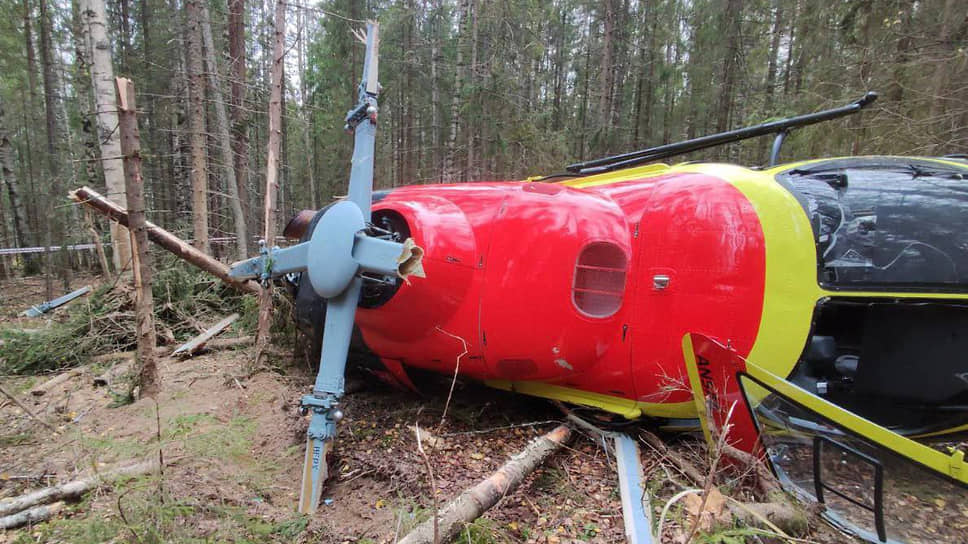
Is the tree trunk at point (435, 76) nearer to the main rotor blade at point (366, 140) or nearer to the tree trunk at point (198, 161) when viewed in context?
the tree trunk at point (198, 161)

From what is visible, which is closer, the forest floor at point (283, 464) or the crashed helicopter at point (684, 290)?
the forest floor at point (283, 464)

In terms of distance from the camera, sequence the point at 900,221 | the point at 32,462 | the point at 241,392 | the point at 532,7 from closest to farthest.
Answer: the point at 900,221 → the point at 32,462 → the point at 241,392 → the point at 532,7

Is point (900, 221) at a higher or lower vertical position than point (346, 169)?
lower

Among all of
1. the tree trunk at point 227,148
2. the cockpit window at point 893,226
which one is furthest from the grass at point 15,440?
the cockpit window at point 893,226

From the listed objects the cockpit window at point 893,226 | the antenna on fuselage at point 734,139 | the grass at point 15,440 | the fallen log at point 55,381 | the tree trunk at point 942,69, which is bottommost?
the fallen log at point 55,381

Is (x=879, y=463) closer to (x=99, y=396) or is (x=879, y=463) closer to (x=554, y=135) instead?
(x=99, y=396)

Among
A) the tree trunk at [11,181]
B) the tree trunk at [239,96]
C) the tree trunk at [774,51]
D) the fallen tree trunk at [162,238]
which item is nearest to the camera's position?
the fallen tree trunk at [162,238]

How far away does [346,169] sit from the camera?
74.8ft

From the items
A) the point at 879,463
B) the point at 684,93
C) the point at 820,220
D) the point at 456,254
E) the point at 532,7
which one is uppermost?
the point at 532,7

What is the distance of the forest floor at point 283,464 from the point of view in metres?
2.68

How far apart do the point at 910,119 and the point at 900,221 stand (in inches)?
204

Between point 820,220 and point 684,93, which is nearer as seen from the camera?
point 820,220

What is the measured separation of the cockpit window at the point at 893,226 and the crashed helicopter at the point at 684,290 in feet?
0.04

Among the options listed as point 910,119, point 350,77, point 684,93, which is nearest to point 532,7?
point 684,93
